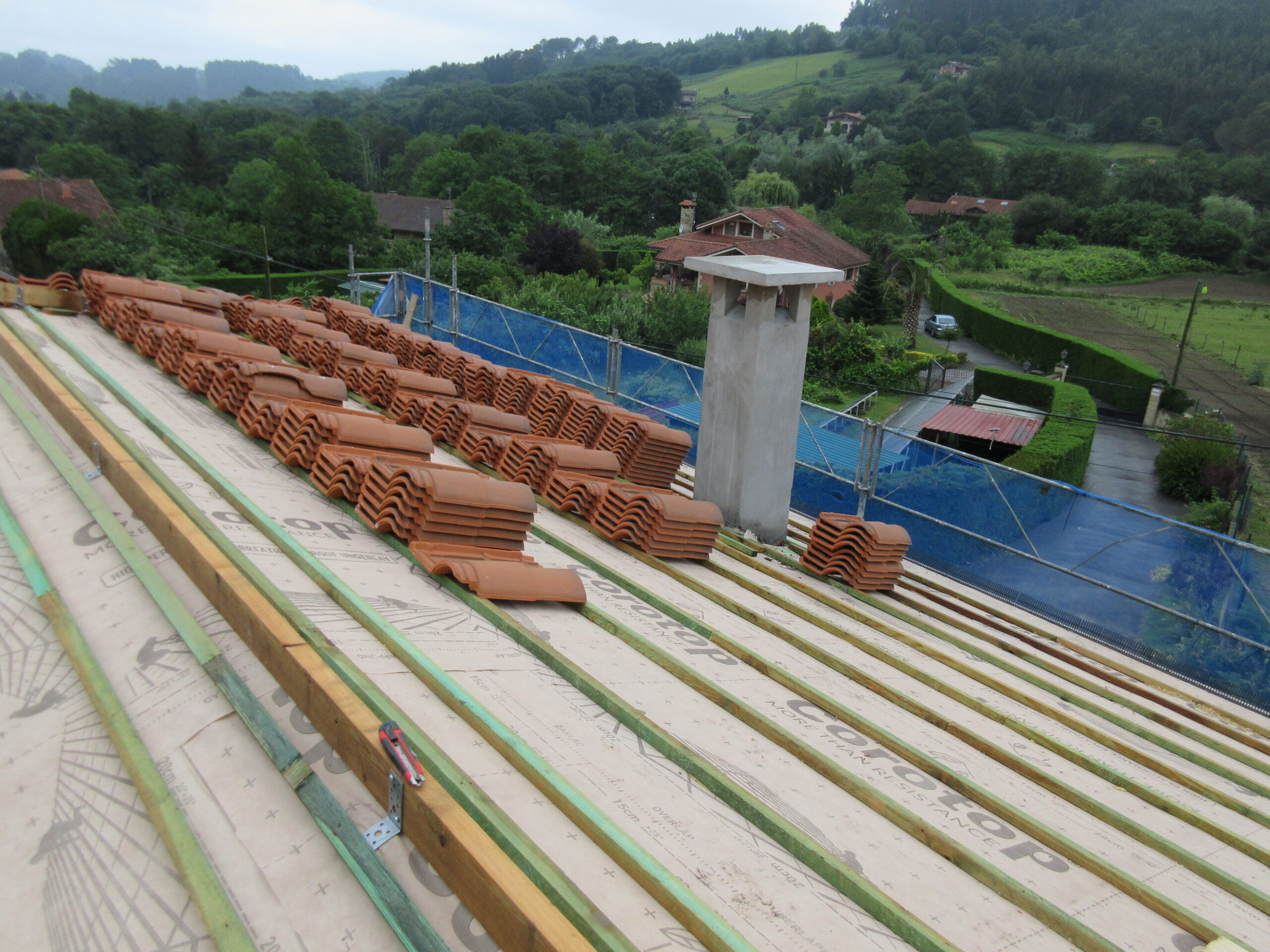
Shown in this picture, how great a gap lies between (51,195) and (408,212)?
27.9 m

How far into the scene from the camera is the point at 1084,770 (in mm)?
5762

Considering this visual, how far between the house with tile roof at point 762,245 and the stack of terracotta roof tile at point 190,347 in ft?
128

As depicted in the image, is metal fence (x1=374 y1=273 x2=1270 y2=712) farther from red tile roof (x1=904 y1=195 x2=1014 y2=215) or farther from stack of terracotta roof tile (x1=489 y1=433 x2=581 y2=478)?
red tile roof (x1=904 y1=195 x2=1014 y2=215)

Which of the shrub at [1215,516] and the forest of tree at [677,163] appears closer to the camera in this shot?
the shrub at [1215,516]

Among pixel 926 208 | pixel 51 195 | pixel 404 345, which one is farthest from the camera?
pixel 926 208

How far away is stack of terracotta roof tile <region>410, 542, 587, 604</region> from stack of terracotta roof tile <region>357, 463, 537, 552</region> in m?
0.13

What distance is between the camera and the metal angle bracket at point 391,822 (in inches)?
120

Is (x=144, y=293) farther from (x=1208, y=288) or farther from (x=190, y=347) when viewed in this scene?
(x=1208, y=288)

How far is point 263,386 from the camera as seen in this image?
8.43 metres

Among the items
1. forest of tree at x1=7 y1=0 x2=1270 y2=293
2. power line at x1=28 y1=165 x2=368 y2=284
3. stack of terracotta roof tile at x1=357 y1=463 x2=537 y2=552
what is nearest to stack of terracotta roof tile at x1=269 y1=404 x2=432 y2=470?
stack of terracotta roof tile at x1=357 y1=463 x2=537 y2=552

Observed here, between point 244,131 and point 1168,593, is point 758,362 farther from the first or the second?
point 244,131

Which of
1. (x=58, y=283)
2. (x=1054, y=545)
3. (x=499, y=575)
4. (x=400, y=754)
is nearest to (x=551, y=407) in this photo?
(x=499, y=575)

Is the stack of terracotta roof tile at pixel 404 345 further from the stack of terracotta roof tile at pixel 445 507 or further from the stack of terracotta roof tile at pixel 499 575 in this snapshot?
the stack of terracotta roof tile at pixel 499 575

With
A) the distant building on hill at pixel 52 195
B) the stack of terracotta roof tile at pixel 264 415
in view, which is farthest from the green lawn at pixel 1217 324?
the distant building on hill at pixel 52 195
